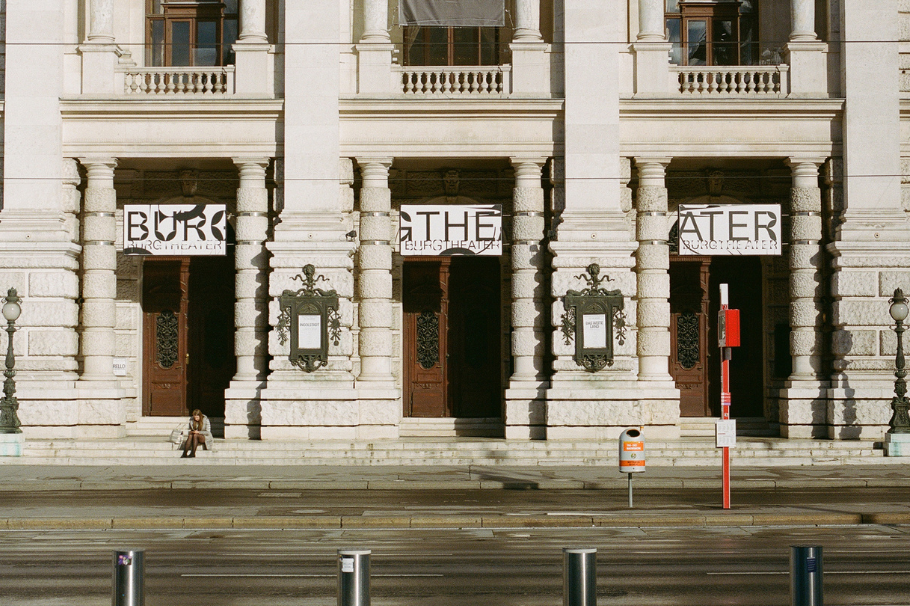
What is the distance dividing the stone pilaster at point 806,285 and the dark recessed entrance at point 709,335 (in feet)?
8.81

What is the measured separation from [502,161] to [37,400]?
1304 centimetres

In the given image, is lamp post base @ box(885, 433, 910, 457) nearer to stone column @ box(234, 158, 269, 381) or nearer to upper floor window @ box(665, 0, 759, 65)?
upper floor window @ box(665, 0, 759, 65)

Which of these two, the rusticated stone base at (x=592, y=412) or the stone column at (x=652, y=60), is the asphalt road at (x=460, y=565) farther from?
the stone column at (x=652, y=60)

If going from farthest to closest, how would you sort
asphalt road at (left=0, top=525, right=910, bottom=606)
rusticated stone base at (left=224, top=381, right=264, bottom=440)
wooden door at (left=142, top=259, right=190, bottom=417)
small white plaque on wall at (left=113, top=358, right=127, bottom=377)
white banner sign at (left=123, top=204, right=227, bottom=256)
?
wooden door at (left=142, top=259, right=190, bottom=417), small white plaque on wall at (left=113, top=358, right=127, bottom=377), white banner sign at (left=123, top=204, right=227, bottom=256), rusticated stone base at (left=224, top=381, right=264, bottom=440), asphalt road at (left=0, top=525, right=910, bottom=606)

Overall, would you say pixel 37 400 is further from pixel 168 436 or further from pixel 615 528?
pixel 615 528

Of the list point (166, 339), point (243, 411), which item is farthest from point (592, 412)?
point (166, 339)

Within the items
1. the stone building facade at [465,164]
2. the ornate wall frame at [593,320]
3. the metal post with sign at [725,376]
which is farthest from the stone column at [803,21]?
the metal post with sign at [725,376]

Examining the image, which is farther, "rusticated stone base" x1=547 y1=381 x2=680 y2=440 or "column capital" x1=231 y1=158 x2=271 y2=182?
"column capital" x1=231 y1=158 x2=271 y2=182

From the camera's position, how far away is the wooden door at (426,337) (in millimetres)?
32312

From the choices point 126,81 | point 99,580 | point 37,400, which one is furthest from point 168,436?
point 99,580

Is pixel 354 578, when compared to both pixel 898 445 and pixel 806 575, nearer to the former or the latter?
pixel 806 575

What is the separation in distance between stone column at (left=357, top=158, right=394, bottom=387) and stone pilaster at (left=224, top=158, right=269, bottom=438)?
8.10 feet

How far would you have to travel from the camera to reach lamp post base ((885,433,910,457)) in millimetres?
26219

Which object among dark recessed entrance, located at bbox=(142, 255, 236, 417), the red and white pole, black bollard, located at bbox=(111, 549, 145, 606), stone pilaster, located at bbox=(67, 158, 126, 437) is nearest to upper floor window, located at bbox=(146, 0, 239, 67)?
stone pilaster, located at bbox=(67, 158, 126, 437)
